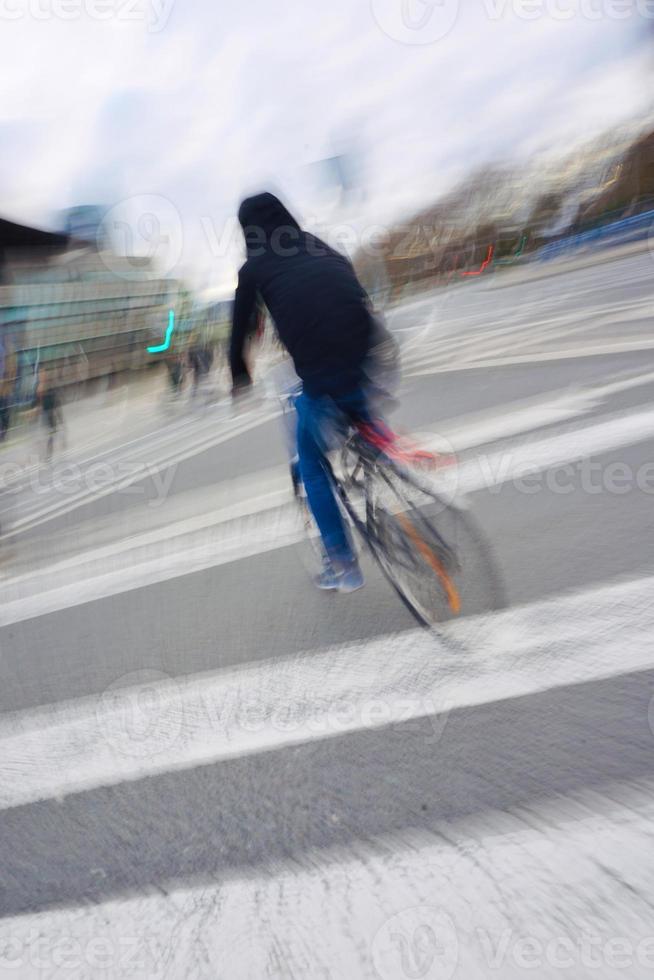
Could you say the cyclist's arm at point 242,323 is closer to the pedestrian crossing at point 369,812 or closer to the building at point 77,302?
the pedestrian crossing at point 369,812

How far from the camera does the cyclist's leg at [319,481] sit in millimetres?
4062

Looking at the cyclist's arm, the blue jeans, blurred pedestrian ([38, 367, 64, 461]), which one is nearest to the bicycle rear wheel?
the blue jeans

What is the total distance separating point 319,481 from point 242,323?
2.61ft

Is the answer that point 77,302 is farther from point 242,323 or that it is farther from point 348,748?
point 348,748

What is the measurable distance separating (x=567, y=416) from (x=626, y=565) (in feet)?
10.9

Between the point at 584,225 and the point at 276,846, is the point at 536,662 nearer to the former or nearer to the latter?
the point at 276,846

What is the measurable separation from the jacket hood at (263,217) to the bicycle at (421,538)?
96cm

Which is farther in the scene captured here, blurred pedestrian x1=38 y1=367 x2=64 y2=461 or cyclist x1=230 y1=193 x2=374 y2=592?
blurred pedestrian x1=38 y1=367 x2=64 y2=461

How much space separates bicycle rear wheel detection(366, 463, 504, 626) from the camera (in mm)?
3783

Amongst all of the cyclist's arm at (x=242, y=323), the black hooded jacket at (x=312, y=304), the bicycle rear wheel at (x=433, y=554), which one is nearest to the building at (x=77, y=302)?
the cyclist's arm at (x=242, y=323)

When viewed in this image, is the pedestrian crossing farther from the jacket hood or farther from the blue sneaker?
the jacket hood

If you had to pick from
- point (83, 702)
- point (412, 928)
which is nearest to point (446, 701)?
point (412, 928)

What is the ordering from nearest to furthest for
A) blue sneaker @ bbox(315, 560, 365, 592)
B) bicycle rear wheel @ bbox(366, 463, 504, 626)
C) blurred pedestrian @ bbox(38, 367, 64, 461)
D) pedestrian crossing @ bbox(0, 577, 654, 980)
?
pedestrian crossing @ bbox(0, 577, 654, 980)
bicycle rear wheel @ bbox(366, 463, 504, 626)
blue sneaker @ bbox(315, 560, 365, 592)
blurred pedestrian @ bbox(38, 367, 64, 461)

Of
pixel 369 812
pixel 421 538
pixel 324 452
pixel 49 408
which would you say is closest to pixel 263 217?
pixel 324 452
